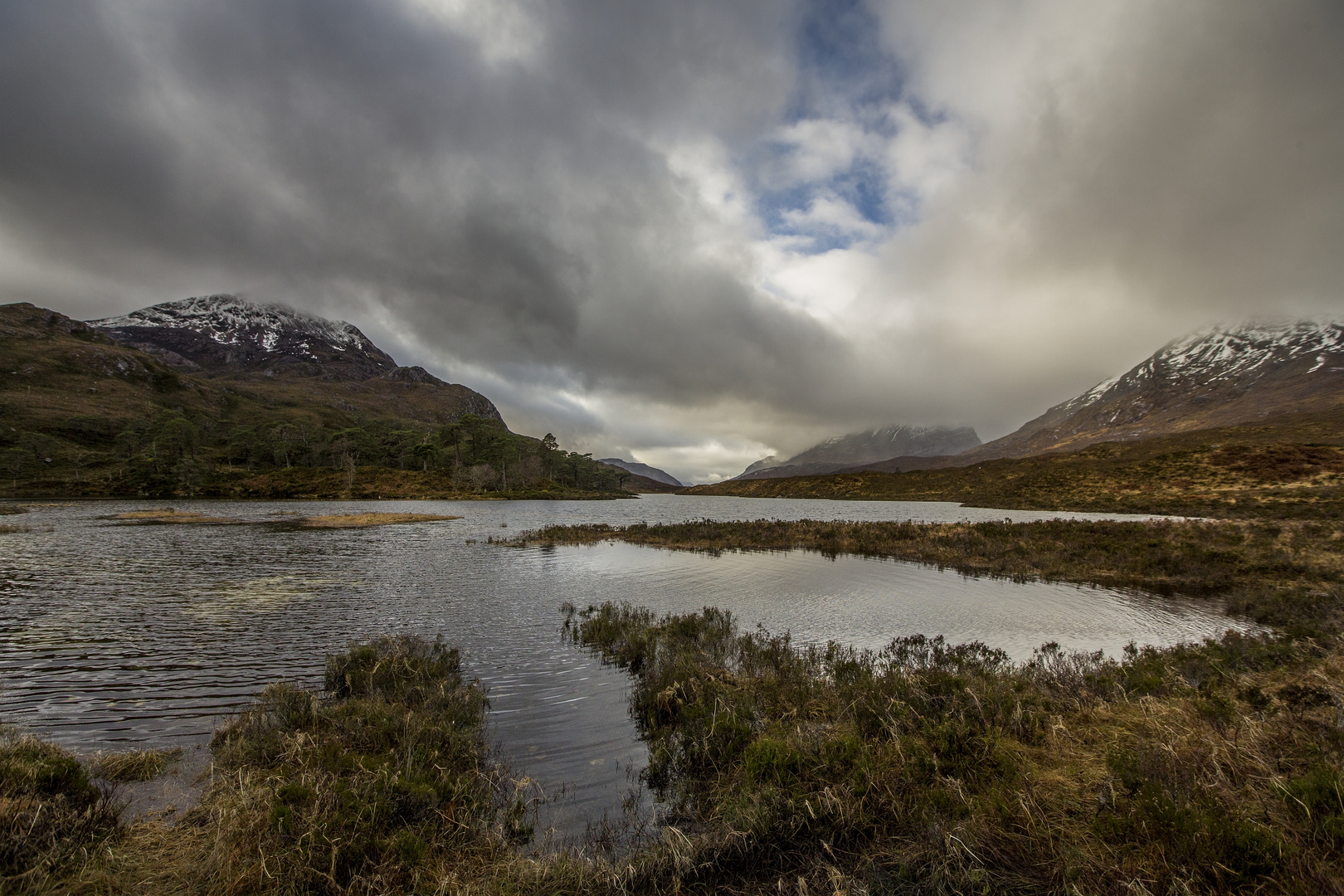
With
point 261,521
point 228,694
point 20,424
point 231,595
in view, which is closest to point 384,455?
point 20,424

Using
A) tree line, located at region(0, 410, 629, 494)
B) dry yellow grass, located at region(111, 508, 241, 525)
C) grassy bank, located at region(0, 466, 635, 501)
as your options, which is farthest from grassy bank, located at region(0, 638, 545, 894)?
tree line, located at region(0, 410, 629, 494)

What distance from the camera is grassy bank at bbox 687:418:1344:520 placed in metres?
49.9

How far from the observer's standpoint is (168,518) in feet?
185

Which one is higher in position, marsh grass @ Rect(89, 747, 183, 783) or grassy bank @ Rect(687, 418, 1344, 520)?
grassy bank @ Rect(687, 418, 1344, 520)

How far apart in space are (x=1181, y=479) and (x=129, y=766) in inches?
3740

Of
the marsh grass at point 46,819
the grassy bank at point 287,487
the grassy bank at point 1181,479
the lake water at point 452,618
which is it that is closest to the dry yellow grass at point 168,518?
the lake water at point 452,618

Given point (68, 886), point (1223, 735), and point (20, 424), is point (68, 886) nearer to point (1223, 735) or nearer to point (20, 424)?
point (1223, 735)

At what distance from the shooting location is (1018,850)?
208 inches

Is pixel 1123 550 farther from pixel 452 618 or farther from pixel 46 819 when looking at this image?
pixel 46 819

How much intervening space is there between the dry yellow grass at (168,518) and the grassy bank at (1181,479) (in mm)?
96149

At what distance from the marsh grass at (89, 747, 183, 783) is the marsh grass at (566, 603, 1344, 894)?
7.75 metres

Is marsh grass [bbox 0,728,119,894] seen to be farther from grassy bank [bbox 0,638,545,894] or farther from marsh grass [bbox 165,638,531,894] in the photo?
marsh grass [bbox 165,638,531,894]

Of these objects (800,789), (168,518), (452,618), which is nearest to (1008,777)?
(800,789)

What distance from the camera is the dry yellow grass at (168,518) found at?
53.6 meters
